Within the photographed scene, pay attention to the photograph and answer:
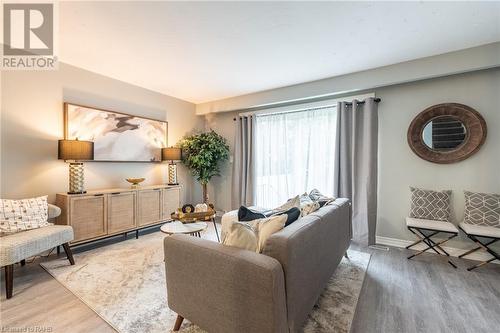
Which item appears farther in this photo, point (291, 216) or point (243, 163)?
point (243, 163)

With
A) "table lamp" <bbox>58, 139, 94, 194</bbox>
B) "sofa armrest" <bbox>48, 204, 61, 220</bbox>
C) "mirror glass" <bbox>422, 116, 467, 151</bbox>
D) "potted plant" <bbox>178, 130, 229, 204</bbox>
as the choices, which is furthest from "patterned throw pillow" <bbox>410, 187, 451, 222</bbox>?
"sofa armrest" <bbox>48, 204, 61, 220</bbox>

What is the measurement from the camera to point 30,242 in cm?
223

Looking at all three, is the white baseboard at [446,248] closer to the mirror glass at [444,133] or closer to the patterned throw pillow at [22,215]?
the mirror glass at [444,133]

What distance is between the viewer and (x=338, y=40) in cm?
255

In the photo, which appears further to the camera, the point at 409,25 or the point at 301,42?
the point at 301,42

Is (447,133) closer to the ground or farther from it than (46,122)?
closer to the ground

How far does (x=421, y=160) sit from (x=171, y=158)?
4167 millimetres

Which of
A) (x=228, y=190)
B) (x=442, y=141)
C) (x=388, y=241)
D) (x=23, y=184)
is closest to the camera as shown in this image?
(x=23, y=184)

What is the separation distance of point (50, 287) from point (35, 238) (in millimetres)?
519

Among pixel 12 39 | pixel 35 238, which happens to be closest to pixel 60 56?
pixel 12 39

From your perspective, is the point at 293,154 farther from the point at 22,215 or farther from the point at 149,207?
the point at 22,215

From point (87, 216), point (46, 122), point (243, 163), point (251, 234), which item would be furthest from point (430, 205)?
point (46, 122)

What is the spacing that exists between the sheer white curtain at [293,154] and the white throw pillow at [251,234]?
8.48ft

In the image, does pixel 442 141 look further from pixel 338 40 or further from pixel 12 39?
pixel 12 39
